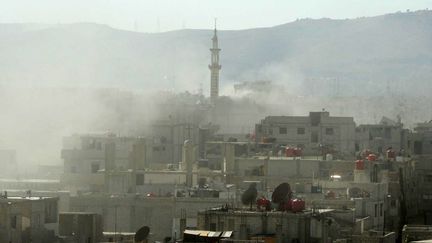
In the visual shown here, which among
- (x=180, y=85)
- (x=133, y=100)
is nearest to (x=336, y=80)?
(x=180, y=85)

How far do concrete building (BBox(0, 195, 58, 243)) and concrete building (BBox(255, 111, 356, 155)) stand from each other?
24.2 m

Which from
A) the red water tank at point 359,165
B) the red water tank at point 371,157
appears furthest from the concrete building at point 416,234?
the red water tank at point 371,157

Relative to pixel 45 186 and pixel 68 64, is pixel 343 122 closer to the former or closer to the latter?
pixel 45 186

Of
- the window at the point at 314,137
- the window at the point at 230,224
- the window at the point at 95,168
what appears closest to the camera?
the window at the point at 230,224

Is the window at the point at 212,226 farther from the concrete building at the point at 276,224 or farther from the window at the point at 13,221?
the window at the point at 13,221

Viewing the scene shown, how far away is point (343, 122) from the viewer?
63031 millimetres

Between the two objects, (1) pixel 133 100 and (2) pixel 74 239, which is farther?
(1) pixel 133 100

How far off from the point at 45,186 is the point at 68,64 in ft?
251

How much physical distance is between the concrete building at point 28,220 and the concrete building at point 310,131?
2419 centimetres

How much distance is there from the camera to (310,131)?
61.4 metres

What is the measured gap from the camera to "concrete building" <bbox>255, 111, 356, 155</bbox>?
6109 cm

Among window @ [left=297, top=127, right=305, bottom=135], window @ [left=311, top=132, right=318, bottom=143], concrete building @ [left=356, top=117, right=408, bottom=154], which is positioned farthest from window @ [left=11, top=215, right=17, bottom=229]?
concrete building @ [left=356, top=117, right=408, bottom=154]

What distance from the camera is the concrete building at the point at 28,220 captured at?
34625mm

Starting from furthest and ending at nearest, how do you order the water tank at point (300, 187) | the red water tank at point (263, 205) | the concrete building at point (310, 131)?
1. the concrete building at point (310, 131)
2. the water tank at point (300, 187)
3. the red water tank at point (263, 205)
